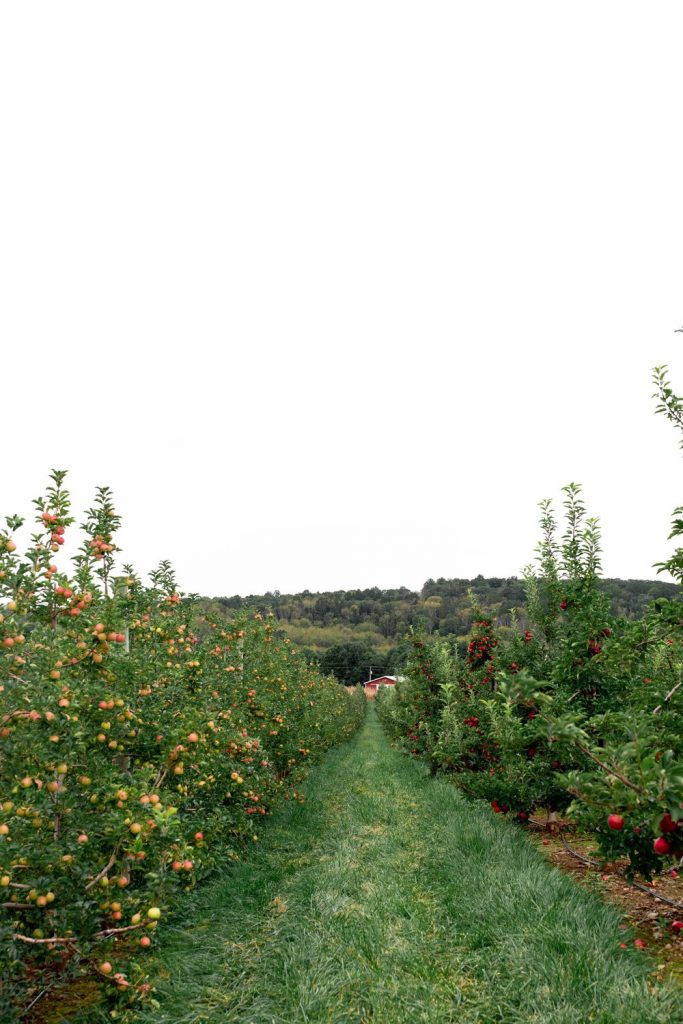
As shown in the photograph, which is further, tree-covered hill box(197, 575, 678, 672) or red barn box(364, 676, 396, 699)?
tree-covered hill box(197, 575, 678, 672)

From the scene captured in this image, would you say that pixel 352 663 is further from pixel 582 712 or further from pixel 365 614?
pixel 582 712

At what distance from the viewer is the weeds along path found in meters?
3.71

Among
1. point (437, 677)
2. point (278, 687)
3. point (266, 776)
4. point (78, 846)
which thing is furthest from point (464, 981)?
point (437, 677)

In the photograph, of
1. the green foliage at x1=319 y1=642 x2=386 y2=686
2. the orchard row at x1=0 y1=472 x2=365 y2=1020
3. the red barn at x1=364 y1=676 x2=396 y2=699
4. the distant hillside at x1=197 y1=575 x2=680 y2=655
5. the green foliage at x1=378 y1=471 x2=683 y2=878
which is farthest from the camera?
the distant hillside at x1=197 y1=575 x2=680 y2=655

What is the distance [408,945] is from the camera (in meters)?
4.63

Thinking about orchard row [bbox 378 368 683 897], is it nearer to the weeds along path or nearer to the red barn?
the weeds along path

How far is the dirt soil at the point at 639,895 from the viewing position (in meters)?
4.40

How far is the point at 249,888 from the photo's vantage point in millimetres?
6305

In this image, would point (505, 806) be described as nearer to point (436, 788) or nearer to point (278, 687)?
point (436, 788)

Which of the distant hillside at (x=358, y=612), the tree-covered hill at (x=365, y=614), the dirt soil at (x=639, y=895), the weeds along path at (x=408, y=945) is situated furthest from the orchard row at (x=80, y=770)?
the distant hillside at (x=358, y=612)

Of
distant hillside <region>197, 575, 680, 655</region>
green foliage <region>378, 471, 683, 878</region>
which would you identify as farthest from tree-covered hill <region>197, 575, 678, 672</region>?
green foliage <region>378, 471, 683, 878</region>

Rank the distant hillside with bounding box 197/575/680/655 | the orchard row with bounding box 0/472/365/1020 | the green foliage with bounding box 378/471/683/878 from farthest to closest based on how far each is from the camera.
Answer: the distant hillside with bounding box 197/575/680/655
the orchard row with bounding box 0/472/365/1020
the green foliage with bounding box 378/471/683/878

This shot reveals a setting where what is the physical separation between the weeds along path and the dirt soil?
1.03 ft

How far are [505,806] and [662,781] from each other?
5908 millimetres
